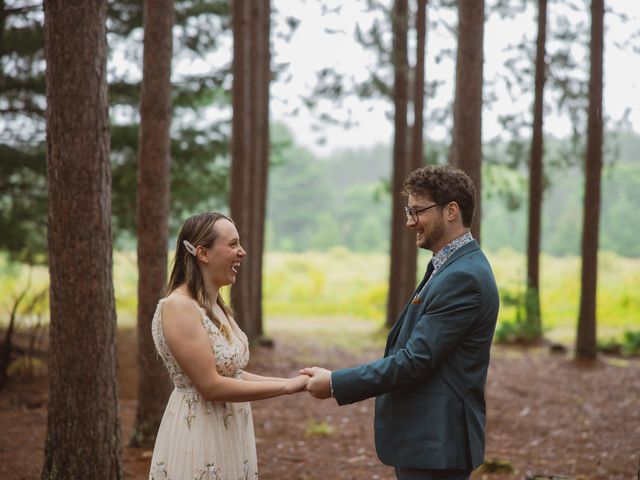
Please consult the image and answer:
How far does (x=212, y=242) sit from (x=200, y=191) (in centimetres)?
1123

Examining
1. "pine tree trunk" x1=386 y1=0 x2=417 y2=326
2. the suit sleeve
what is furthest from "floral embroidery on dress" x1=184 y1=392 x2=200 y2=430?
"pine tree trunk" x1=386 y1=0 x2=417 y2=326

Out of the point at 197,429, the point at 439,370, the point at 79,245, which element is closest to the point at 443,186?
the point at 439,370

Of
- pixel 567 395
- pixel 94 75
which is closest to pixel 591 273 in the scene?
pixel 567 395

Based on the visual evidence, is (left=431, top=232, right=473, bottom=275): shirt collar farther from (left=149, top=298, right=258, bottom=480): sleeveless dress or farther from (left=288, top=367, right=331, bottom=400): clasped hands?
(left=149, top=298, right=258, bottom=480): sleeveless dress

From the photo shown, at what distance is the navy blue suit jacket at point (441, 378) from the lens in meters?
3.53

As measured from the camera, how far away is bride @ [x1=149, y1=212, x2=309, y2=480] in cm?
354


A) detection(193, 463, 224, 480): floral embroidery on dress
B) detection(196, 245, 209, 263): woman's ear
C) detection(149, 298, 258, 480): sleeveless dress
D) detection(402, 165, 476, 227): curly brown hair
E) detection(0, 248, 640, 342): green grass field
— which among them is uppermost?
detection(402, 165, 476, 227): curly brown hair

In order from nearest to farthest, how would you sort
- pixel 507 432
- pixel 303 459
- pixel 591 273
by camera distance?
pixel 303 459, pixel 507 432, pixel 591 273

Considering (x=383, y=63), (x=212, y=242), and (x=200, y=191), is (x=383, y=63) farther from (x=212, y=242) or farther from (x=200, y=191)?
(x=212, y=242)

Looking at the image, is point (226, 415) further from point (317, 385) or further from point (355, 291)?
point (355, 291)

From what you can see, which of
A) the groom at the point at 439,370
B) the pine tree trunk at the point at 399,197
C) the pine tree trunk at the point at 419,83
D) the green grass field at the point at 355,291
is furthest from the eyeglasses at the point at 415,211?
the green grass field at the point at 355,291

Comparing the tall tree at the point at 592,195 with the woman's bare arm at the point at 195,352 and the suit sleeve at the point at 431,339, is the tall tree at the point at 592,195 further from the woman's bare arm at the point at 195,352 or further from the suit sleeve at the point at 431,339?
the woman's bare arm at the point at 195,352

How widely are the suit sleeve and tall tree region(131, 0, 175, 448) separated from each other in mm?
4558

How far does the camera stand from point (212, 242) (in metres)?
3.75
